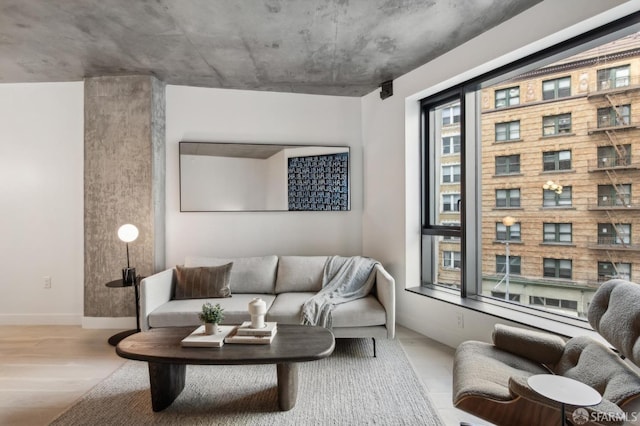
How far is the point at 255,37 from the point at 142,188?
1.94 metres

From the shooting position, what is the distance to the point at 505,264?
2.89 m

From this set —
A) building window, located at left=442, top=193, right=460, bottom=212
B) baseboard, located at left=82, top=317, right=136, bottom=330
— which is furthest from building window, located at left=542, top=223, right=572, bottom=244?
baseboard, located at left=82, top=317, right=136, bottom=330

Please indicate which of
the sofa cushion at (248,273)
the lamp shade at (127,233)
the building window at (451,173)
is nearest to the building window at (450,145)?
the building window at (451,173)

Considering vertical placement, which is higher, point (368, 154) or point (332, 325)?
point (368, 154)

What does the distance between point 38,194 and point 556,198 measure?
195 inches

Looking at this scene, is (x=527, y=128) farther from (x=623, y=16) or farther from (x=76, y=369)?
(x=76, y=369)

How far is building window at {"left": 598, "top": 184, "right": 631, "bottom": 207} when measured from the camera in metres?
2.16

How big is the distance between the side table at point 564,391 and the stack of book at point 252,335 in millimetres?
1380

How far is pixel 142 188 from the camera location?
3.58 meters

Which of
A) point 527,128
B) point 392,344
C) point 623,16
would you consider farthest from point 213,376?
point 623,16

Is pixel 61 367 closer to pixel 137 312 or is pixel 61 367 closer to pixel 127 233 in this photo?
pixel 137 312

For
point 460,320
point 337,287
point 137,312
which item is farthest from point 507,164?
point 137,312

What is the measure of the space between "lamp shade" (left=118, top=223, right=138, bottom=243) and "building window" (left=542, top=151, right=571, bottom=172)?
11.9 feet

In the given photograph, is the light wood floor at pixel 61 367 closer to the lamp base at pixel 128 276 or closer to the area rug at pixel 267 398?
the area rug at pixel 267 398
